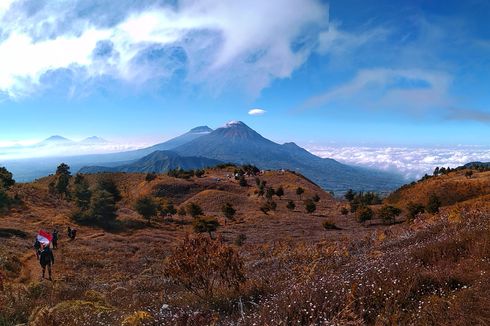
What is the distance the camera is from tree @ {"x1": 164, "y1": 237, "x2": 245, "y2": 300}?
7.71 meters

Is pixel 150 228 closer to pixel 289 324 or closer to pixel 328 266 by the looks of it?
pixel 328 266

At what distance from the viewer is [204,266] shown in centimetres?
773

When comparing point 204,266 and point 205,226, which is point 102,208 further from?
point 204,266

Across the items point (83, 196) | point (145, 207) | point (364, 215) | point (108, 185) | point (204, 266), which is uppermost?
point (204, 266)

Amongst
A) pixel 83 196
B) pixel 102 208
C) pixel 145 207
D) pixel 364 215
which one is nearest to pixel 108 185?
pixel 83 196

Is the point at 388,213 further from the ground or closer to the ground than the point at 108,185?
closer to the ground

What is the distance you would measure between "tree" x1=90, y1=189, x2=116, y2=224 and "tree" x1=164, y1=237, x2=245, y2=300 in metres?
44.7

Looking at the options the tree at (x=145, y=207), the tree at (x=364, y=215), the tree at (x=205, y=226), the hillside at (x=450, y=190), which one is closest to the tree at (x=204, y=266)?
the tree at (x=205, y=226)

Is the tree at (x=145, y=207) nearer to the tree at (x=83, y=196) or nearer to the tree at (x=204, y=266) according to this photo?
the tree at (x=83, y=196)

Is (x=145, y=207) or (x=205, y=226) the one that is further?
(x=145, y=207)

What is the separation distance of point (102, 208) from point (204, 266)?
46.6m

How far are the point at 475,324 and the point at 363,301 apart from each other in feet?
4.98

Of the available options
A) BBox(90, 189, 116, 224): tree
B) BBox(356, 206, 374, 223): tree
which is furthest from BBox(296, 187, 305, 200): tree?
BBox(90, 189, 116, 224): tree

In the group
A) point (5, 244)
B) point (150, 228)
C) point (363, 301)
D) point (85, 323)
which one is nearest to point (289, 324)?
point (363, 301)
